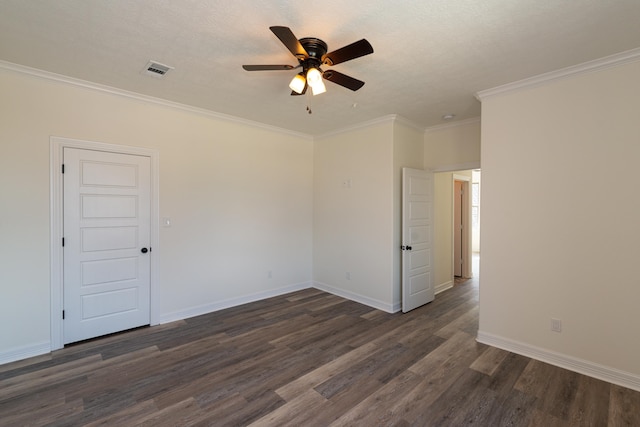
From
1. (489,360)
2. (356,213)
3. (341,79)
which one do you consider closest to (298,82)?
(341,79)

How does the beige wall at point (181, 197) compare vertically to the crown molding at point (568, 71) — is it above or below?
below

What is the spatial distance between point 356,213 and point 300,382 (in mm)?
2775

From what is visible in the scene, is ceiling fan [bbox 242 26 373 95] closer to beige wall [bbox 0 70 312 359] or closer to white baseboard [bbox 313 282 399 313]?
beige wall [bbox 0 70 312 359]

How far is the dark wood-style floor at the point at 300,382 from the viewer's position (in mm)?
2160

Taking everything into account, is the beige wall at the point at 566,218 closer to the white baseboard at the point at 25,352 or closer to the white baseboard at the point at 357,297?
the white baseboard at the point at 357,297

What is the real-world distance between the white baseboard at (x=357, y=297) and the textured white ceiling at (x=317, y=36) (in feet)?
9.74

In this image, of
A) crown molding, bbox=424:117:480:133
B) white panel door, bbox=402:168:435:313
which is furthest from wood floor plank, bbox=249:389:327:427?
crown molding, bbox=424:117:480:133

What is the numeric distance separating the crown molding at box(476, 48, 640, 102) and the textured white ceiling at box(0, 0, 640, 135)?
88 millimetres

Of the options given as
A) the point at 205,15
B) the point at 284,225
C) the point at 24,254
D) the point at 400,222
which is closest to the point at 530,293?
the point at 400,222

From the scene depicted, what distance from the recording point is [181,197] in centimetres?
395

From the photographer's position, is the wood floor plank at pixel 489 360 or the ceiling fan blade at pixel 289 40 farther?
the wood floor plank at pixel 489 360

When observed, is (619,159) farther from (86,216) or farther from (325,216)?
(86,216)

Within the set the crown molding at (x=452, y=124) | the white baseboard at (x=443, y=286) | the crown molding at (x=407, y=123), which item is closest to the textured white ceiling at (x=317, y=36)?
the crown molding at (x=407, y=123)

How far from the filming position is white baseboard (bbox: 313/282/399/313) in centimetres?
432
